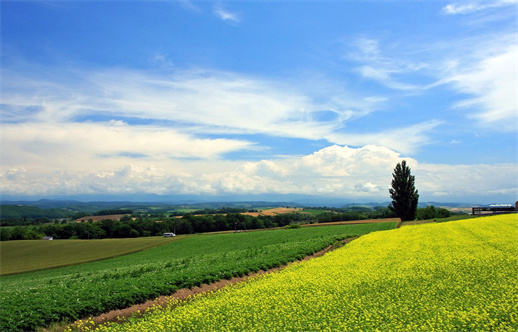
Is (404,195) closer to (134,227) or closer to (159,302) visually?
(159,302)

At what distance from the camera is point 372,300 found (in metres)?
11.4

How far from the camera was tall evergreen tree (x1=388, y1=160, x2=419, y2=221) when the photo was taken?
69375 millimetres

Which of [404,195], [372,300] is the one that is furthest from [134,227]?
[372,300]

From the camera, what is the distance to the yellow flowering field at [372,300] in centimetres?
933

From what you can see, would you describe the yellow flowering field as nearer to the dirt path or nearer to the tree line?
Result: the dirt path

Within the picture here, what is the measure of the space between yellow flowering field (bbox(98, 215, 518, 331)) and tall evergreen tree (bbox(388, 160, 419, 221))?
179 feet

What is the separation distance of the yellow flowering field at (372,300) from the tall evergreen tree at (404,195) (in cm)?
5441

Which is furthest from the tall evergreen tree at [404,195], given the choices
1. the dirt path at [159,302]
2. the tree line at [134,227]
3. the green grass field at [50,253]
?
the dirt path at [159,302]

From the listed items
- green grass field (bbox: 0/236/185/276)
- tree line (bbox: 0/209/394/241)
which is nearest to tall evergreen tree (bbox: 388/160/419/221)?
tree line (bbox: 0/209/394/241)

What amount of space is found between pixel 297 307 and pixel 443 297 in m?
5.48

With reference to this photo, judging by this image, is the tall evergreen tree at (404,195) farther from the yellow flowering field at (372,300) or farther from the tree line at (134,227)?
the yellow flowering field at (372,300)

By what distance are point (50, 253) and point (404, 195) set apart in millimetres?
73339

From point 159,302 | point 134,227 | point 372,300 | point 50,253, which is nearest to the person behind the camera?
point 372,300

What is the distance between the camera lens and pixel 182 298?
1445 centimetres
